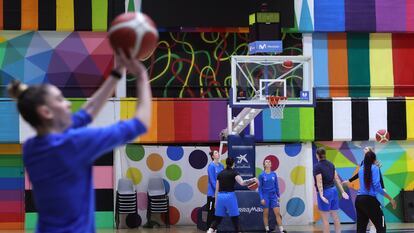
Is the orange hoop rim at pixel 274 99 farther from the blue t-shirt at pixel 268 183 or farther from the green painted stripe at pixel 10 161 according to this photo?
the green painted stripe at pixel 10 161

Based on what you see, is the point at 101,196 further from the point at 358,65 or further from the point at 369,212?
the point at 369,212

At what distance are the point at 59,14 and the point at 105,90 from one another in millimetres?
16178

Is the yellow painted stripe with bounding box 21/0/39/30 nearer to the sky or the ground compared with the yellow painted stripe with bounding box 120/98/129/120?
nearer to the sky

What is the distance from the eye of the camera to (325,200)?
1262 centimetres

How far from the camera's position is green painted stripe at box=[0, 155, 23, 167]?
19062mm

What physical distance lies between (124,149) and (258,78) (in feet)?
16.3

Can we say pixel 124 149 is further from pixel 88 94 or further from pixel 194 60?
pixel 194 60

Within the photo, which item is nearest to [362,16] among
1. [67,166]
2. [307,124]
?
[307,124]

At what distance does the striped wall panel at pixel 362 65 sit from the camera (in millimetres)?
20141

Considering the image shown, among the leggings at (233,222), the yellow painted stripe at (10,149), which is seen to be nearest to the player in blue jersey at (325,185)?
the leggings at (233,222)

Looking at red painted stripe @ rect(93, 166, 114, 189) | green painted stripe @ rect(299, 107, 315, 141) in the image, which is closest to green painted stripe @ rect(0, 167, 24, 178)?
red painted stripe @ rect(93, 166, 114, 189)

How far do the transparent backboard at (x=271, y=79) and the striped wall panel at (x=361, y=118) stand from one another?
331cm

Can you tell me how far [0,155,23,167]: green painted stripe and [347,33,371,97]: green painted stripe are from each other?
9.79 m

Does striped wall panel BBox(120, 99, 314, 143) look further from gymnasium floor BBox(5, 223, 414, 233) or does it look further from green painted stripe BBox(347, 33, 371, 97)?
gymnasium floor BBox(5, 223, 414, 233)
